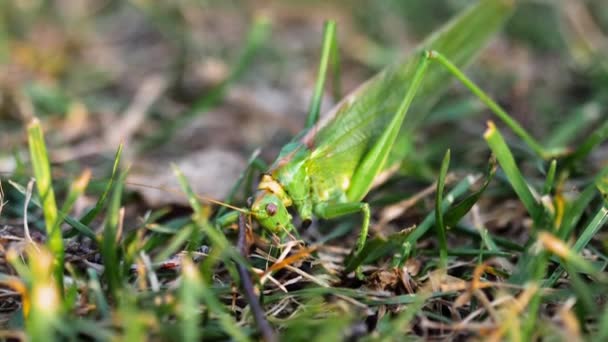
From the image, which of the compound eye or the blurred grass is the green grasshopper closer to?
the compound eye

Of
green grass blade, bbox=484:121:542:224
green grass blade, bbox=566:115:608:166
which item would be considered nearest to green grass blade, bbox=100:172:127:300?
green grass blade, bbox=484:121:542:224

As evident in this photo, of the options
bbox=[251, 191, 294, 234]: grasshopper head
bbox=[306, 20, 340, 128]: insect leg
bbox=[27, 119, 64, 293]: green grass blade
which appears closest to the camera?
bbox=[27, 119, 64, 293]: green grass blade

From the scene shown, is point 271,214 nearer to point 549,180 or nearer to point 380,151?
point 380,151

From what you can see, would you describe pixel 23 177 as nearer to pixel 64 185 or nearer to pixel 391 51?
pixel 64 185

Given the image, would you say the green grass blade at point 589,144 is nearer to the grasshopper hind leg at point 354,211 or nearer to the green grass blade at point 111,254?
the grasshopper hind leg at point 354,211

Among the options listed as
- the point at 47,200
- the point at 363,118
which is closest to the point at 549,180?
the point at 363,118

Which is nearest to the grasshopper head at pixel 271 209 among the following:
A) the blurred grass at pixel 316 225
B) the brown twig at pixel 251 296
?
the blurred grass at pixel 316 225

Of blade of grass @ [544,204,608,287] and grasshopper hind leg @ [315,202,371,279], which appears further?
grasshopper hind leg @ [315,202,371,279]
